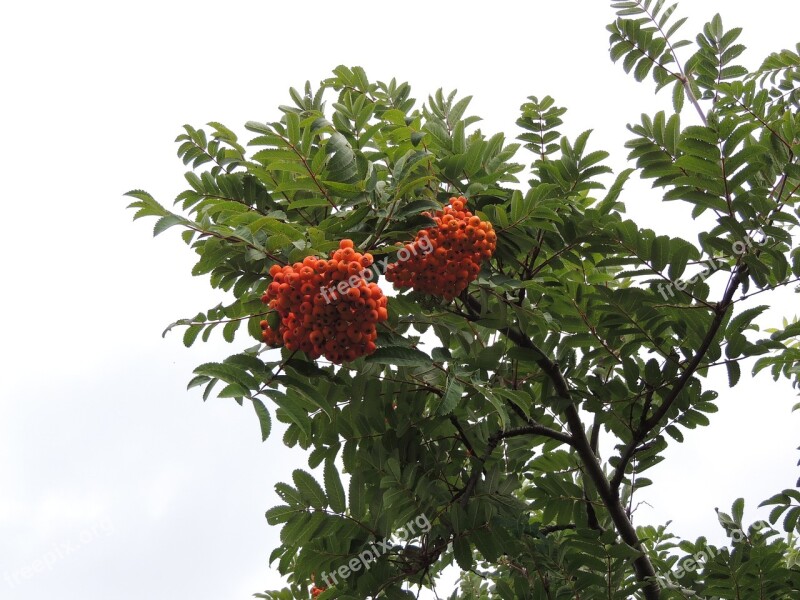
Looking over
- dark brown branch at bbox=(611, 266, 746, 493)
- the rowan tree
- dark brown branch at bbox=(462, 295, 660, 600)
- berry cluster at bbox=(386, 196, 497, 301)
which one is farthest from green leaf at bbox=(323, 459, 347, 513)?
dark brown branch at bbox=(611, 266, 746, 493)

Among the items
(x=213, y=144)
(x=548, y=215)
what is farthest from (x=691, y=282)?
(x=213, y=144)

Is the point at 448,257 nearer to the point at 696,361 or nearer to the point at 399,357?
the point at 399,357

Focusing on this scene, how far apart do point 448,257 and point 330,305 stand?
2.06 feet

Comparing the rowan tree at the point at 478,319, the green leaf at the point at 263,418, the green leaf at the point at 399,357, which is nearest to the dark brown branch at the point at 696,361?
the rowan tree at the point at 478,319

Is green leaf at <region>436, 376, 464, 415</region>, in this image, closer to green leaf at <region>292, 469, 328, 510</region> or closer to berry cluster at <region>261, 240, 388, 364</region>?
berry cluster at <region>261, 240, 388, 364</region>

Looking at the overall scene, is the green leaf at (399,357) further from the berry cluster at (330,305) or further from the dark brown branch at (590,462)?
the dark brown branch at (590,462)

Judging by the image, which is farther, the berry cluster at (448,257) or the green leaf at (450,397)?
the berry cluster at (448,257)

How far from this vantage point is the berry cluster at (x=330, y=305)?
2434 mm

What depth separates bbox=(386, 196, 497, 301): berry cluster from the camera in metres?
2.81

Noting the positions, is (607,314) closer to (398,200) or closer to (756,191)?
(756,191)

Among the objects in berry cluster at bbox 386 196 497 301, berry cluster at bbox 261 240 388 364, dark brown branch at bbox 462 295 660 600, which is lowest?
dark brown branch at bbox 462 295 660 600

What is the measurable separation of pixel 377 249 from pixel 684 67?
3007 millimetres

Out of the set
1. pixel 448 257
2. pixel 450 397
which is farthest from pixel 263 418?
pixel 448 257

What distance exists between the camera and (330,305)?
244cm
